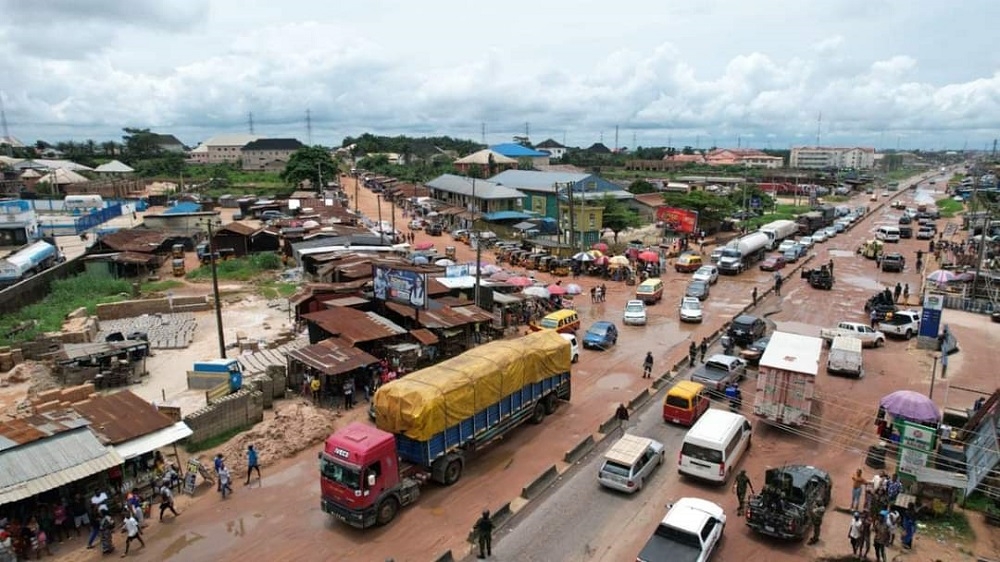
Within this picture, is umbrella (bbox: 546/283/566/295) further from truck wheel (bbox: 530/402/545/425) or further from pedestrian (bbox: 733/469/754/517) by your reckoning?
pedestrian (bbox: 733/469/754/517)

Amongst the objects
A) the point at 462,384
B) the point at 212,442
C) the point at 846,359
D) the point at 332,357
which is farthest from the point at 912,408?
the point at 212,442

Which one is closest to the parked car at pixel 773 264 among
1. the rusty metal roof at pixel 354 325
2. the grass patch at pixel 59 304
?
the rusty metal roof at pixel 354 325

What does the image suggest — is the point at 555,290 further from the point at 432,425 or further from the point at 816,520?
the point at 816,520

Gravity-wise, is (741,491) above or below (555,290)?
below

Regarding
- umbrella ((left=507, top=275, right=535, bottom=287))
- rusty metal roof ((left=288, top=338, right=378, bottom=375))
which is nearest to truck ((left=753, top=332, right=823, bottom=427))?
rusty metal roof ((left=288, top=338, right=378, bottom=375))

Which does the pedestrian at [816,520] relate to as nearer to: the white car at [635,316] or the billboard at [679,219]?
the white car at [635,316]

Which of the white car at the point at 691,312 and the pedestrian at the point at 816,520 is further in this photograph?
the white car at the point at 691,312
